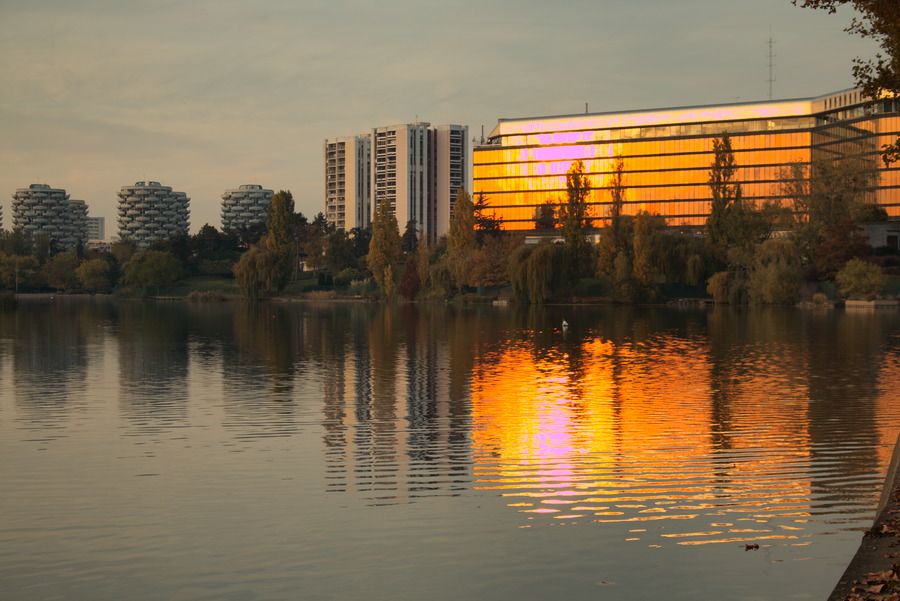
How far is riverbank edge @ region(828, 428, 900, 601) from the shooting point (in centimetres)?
932

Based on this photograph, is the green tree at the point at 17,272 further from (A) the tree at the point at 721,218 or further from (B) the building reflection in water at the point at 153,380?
(B) the building reflection in water at the point at 153,380

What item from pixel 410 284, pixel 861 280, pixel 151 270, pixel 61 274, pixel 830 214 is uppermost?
pixel 830 214

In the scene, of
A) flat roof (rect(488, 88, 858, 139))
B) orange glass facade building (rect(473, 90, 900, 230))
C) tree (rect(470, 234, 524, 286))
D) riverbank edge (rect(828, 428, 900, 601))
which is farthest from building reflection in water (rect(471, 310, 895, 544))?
flat roof (rect(488, 88, 858, 139))

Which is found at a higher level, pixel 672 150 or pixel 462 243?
pixel 672 150

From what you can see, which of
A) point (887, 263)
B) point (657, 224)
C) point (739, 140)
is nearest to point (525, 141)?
point (739, 140)

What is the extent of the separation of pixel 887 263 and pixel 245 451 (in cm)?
10983

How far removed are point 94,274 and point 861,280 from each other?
145 metres

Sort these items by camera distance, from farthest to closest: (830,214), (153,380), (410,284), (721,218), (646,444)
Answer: (410,284) < (721,218) < (830,214) < (153,380) < (646,444)

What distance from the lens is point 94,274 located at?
18762cm

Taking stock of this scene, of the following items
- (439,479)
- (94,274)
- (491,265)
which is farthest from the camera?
(94,274)

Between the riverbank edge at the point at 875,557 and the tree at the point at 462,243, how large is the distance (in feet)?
380

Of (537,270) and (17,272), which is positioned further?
(17,272)

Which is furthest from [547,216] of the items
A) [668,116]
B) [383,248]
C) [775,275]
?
[775,275]

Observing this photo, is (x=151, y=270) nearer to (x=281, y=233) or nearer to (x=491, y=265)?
(x=281, y=233)
